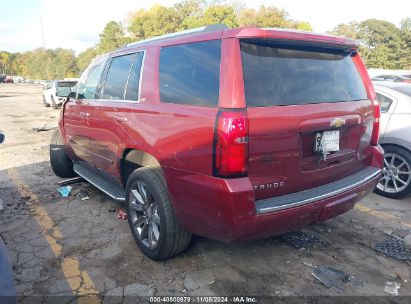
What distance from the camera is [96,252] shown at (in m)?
3.26

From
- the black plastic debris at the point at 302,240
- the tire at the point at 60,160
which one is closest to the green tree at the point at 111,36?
the tire at the point at 60,160

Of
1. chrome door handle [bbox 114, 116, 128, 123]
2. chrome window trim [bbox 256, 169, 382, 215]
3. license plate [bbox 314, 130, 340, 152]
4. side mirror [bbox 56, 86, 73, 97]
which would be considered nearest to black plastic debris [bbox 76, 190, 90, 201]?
side mirror [bbox 56, 86, 73, 97]

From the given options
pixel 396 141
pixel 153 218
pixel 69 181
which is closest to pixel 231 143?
pixel 153 218

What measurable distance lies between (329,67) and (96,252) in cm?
281

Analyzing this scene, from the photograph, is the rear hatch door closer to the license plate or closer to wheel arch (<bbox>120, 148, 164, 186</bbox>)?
the license plate

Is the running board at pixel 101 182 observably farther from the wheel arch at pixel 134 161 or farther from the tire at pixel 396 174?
the tire at pixel 396 174

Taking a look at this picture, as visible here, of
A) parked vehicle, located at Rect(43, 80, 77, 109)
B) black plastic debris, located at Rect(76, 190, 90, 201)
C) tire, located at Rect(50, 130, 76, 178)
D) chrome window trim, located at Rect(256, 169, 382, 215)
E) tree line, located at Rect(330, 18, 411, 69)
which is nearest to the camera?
chrome window trim, located at Rect(256, 169, 382, 215)

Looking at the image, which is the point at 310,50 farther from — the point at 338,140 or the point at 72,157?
the point at 72,157

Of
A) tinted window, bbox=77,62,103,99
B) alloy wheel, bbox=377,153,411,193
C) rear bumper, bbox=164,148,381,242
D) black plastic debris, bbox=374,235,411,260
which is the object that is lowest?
black plastic debris, bbox=374,235,411,260

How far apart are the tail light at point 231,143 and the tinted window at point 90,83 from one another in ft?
7.77

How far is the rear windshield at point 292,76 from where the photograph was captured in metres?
2.35

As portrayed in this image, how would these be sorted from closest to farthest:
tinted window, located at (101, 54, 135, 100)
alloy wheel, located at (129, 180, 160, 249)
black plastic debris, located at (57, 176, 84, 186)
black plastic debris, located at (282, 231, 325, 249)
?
alloy wheel, located at (129, 180, 160, 249) < black plastic debris, located at (282, 231, 325, 249) < tinted window, located at (101, 54, 135, 100) < black plastic debris, located at (57, 176, 84, 186)

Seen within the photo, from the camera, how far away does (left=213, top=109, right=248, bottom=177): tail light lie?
219 cm

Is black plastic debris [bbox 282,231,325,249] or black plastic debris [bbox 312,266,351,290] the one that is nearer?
black plastic debris [bbox 312,266,351,290]
